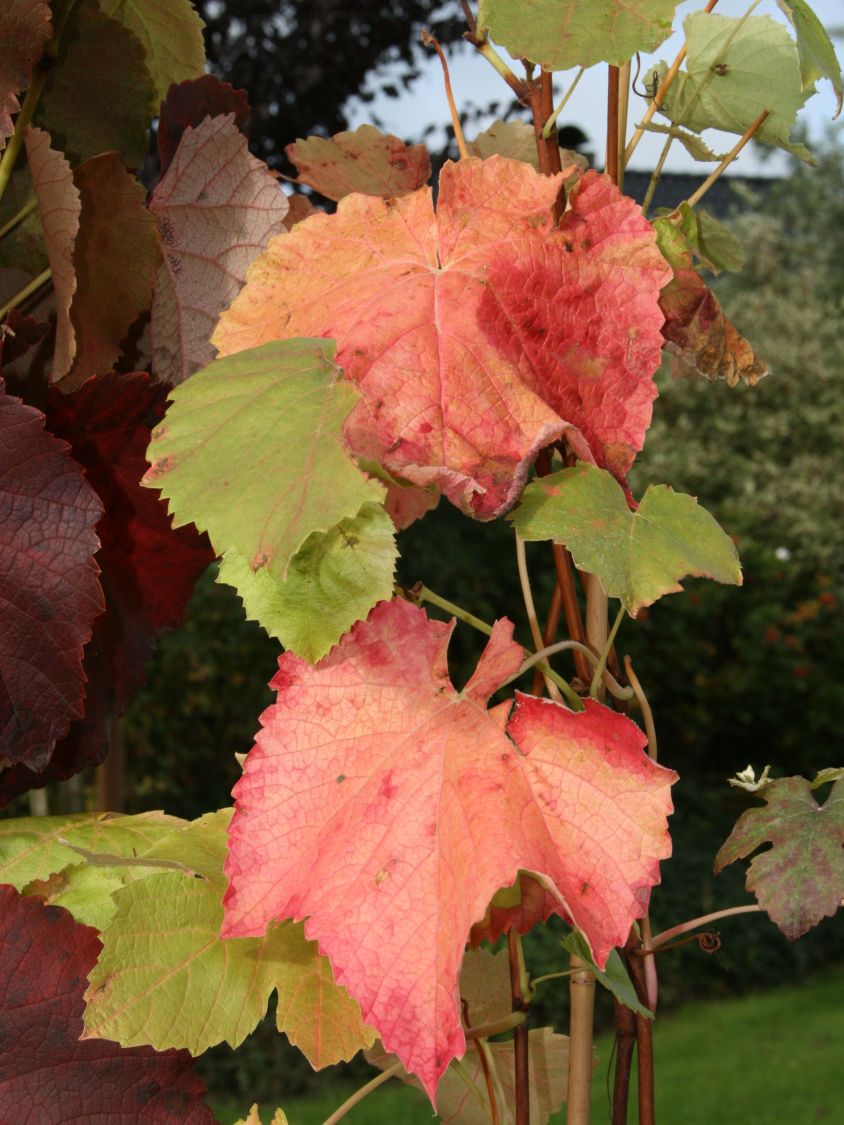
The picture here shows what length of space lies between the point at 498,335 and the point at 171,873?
1.01ft

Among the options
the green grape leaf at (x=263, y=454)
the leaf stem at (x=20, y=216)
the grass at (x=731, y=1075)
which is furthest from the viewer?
the grass at (x=731, y=1075)

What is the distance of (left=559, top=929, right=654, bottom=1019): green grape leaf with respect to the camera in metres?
0.56

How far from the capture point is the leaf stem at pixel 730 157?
68cm

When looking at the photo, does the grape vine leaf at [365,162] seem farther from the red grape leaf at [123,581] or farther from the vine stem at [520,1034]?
the vine stem at [520,1034]

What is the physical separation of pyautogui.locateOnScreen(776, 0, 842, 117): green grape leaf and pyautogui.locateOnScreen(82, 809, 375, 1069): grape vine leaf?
49cm

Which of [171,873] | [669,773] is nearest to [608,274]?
[669,773]

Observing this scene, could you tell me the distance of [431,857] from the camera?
0.53 m

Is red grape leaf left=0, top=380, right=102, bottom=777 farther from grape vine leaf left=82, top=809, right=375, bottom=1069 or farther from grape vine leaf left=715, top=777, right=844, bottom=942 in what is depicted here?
grape vine leaf left=715, top=777, right=844, bottom=942

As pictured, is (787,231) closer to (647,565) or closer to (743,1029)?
(743,1029)

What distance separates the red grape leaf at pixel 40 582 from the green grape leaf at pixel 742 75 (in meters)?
0.40

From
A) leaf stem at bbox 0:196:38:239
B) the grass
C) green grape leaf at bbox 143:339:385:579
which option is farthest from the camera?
the grass

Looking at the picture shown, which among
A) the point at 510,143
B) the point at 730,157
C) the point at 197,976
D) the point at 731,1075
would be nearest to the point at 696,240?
the point at 730,157

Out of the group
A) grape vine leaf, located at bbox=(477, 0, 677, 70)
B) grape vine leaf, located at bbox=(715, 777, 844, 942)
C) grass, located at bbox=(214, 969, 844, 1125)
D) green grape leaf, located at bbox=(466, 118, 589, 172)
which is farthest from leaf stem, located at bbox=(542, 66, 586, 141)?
grass, located at bbox=(214, 969, 844, 1125)

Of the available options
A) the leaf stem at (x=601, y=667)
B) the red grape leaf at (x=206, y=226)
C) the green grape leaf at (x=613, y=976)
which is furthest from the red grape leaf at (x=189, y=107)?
the green grape leaf at (x=613, y=976)
